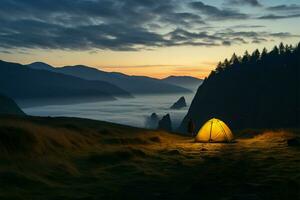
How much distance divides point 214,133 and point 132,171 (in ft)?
54.1

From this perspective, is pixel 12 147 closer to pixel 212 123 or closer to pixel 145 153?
pixel 145 153

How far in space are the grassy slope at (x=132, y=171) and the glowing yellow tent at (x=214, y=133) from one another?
6.07 m

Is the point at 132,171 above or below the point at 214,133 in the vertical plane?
below

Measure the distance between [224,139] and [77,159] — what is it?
16.5m

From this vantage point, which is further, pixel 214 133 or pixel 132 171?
pixel 214 133

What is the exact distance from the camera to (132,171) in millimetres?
19953

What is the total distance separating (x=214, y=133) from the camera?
3522 centimetres

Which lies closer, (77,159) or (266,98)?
(77,159)

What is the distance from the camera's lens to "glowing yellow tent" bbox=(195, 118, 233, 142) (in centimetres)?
3500

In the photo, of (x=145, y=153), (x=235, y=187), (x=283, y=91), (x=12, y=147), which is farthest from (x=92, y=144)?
(x=283, y=91)

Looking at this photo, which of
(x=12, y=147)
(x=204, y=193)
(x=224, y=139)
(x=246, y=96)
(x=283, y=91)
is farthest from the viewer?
(x=246, y=96)

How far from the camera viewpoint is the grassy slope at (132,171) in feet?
48.8

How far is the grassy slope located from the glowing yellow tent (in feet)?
19.9

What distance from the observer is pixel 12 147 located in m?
19.8
